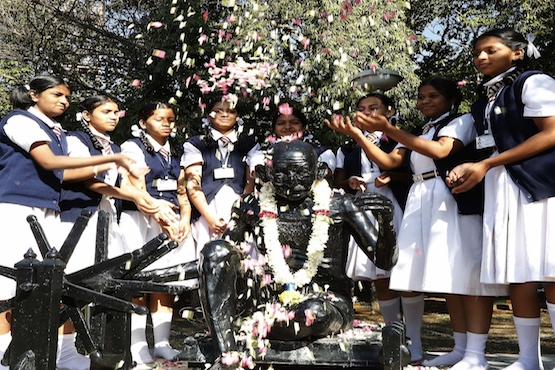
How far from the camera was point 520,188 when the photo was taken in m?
3.89

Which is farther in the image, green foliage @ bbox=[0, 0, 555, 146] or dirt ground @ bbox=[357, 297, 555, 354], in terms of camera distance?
green foliage @ bbox=[0, 0, 555, 146]

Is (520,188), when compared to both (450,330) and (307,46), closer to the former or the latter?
(307,46)

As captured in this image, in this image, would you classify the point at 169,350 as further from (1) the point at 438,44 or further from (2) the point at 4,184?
(1) the point at 438,44

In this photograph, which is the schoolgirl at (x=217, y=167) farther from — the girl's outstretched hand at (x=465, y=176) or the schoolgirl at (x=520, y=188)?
the schoolgirl at (x=520, y=188)

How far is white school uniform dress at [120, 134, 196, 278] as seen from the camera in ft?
16.5

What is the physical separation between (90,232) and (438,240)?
8.11 feet

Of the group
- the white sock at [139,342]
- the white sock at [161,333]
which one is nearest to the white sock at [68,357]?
the white sock at [139,342]

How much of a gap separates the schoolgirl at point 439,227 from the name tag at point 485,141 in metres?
0.18

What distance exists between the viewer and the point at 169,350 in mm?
4930

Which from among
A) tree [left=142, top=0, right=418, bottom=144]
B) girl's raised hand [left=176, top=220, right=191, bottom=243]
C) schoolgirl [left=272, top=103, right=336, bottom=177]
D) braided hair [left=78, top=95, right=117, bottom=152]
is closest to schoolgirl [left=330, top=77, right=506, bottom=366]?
schoolgirl [left=272, top=103, right=336, bottom=177]

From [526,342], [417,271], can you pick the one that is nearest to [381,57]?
[417,271]

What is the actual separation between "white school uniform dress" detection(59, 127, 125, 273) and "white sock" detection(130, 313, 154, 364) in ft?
1.78

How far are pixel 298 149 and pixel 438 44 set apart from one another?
10.2 m

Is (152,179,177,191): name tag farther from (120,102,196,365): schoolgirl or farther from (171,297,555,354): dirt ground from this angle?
(171,297,555,354): dirt ground
